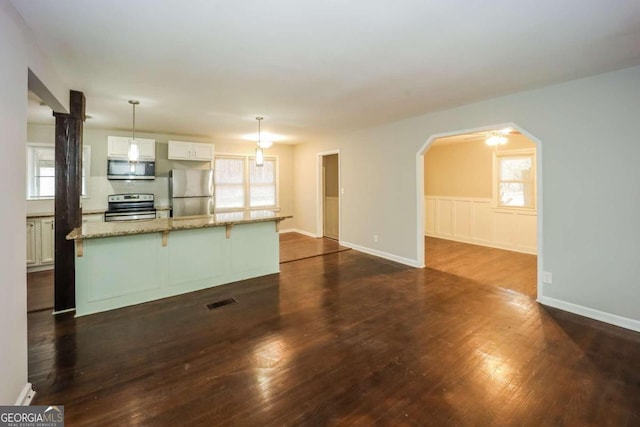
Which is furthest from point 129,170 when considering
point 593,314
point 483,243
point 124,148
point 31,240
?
point 483,243

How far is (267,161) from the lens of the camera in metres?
7.64

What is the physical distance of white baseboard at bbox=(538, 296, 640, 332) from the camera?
2785mm

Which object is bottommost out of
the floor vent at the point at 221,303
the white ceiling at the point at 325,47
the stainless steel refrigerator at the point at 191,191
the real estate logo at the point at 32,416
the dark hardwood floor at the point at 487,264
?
the real estate logo at the point at 32,416

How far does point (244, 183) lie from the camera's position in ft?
24.1

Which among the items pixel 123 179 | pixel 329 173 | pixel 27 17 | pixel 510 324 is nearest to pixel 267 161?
pixel 329 173

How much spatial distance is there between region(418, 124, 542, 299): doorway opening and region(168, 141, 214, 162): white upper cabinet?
4.34 m

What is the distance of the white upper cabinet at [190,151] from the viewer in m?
5.89

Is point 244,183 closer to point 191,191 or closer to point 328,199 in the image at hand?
point 191,191

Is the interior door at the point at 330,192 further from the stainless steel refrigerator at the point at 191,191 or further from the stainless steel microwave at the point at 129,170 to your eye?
the stainless steel microwave at the point at 129,170

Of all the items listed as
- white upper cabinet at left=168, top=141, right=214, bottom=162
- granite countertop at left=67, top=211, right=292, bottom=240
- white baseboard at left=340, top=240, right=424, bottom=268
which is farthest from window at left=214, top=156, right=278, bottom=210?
granite countertop at left=67, top=211, right=292, bottom=240

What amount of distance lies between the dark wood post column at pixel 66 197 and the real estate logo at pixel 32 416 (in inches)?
71.0

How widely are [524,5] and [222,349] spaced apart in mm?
3305

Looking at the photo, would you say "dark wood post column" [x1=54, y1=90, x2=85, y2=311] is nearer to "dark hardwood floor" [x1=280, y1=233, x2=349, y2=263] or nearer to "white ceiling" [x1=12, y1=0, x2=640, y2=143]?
"white ceiling" [x1=12, y1=0, x2=640, y2=143]

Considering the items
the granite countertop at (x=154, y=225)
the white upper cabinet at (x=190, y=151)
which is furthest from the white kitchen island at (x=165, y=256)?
the white upper cabinet at (x=190, y=151)
